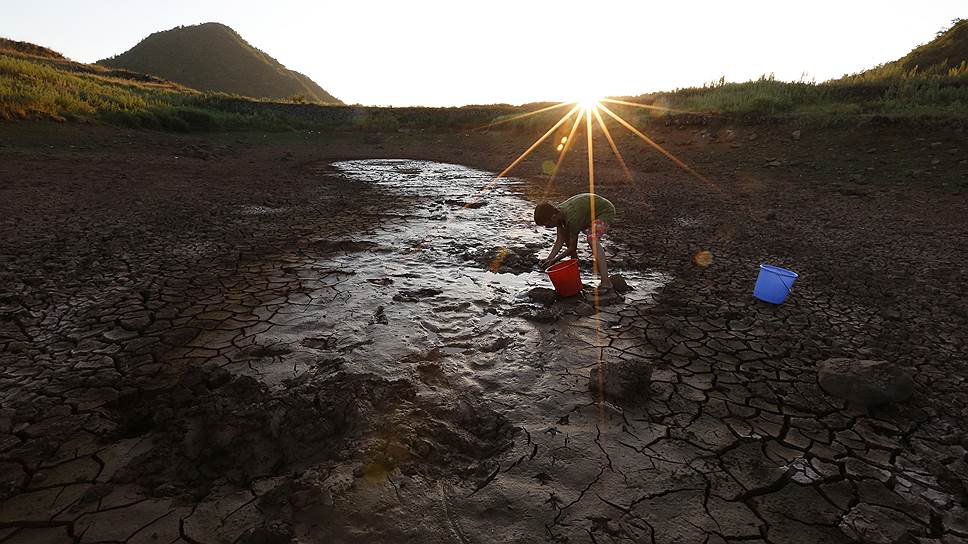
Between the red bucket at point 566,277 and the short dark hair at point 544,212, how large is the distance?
52 cm

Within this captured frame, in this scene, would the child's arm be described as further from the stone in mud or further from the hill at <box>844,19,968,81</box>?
the hill at <box>844,19,968,81</box>

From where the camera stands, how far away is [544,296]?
3.94m

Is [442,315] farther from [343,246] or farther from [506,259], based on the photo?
[343,246]

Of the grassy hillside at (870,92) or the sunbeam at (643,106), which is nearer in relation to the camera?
the grassy hillside at (870,92)

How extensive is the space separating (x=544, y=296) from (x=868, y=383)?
2.27 meters

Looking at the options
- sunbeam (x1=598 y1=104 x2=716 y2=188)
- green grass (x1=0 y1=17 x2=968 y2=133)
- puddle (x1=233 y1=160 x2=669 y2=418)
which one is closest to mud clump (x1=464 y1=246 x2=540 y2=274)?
puddle (x1=233 y1=160 x2=669 y2=418)

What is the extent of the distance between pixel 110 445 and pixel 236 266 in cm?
271

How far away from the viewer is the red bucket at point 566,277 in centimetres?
382

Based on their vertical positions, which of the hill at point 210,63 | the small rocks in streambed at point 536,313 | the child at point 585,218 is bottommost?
the small rocks in streambed at point 536,313

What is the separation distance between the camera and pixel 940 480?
208 cm

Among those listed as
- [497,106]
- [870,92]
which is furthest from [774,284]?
[497,106]

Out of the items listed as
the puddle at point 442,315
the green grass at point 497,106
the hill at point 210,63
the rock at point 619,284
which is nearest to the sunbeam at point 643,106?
the green grass at point 497,106

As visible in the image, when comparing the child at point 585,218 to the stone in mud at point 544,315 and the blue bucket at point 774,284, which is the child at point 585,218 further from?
the blue bucket at point 774,284

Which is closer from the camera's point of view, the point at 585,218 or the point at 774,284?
the point at 774,284
